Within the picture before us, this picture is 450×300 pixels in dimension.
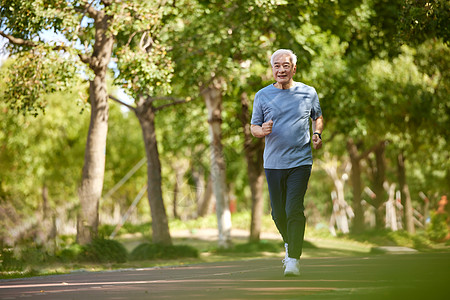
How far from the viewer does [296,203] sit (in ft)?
23.8

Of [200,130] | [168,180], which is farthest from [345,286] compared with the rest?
[168,180]

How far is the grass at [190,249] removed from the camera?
12750 mm

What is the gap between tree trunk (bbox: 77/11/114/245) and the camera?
1664cm

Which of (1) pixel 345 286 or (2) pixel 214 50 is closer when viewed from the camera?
(1) pixel 345 286

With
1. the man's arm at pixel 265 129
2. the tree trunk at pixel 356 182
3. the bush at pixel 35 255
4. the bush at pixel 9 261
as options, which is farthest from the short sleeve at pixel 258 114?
the tree trunk at pixel 356 182

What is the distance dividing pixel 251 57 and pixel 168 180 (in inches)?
1436

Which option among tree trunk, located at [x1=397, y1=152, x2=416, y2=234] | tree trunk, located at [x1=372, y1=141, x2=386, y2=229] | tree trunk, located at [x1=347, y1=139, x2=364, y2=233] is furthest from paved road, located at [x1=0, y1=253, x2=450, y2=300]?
tree trunk, located at [x1=397, y1=152, x2=416, y2=234]

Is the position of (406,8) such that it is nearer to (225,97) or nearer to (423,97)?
→ (225,97)

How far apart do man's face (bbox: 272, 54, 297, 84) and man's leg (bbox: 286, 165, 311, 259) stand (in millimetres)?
921

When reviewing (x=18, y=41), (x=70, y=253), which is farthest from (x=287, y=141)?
(x=18, y=41)

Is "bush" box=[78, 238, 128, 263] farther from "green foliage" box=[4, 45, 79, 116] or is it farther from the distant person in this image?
the distant person

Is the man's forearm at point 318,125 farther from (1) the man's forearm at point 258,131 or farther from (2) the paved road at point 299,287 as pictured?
(2) the paved road at point 299,287

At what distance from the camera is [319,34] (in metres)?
23.3

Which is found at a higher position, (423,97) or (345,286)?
(423,97)
